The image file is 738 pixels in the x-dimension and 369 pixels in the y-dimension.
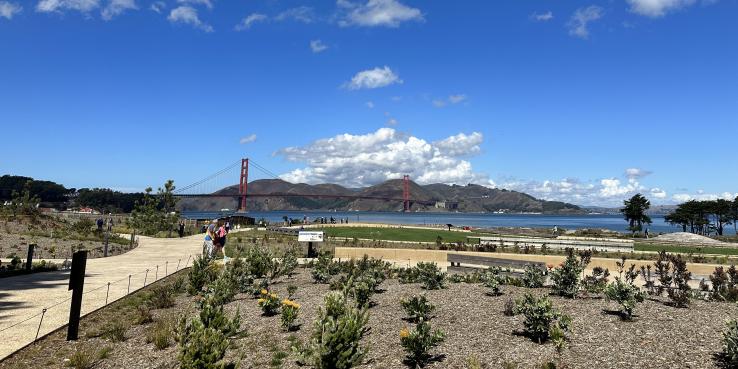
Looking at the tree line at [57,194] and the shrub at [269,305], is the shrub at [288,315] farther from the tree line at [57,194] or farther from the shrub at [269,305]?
the tree line at [57,194]

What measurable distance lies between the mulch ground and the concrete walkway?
26.2 inches

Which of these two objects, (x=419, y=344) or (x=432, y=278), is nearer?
(x=419, y=344)

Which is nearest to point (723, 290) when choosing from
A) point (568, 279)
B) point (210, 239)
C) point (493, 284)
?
point (568, 279)

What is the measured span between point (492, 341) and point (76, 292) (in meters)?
8.26

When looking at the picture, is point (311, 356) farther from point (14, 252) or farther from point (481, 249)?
point (14, 252)

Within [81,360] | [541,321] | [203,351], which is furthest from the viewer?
[541,321]

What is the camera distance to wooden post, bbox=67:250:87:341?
30.5 feet

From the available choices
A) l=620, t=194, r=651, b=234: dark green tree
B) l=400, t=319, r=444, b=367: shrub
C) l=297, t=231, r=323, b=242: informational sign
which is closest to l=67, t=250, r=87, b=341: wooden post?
l=400, t=319, r=444, b=367: shrub

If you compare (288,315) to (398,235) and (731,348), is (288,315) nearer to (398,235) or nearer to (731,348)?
(731,348)

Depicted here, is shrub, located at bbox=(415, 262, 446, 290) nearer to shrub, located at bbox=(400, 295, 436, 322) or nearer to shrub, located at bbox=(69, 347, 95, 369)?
shrub, located at bbox=(400, 295, 436, 322)

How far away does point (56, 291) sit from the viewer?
1398 centimetres

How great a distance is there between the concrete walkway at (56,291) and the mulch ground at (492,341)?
666mm

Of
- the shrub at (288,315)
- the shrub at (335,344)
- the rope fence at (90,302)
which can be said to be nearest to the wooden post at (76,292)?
the rope fence at (90,302)

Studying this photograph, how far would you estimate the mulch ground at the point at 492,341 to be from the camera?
24.5 feet
